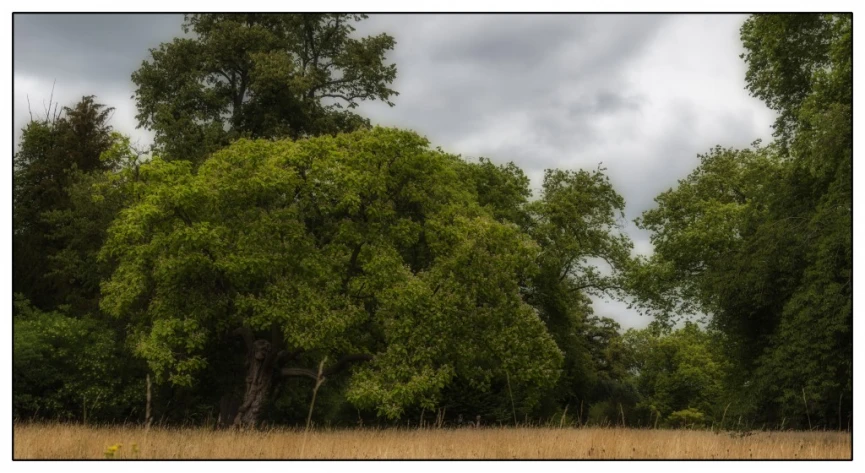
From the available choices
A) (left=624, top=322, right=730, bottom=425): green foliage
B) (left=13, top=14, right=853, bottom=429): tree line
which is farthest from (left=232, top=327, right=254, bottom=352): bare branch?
(left=624, top=322, right=730, bottom=425): green foliage

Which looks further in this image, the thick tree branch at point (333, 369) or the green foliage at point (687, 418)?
the green foliage at point (687, 418)

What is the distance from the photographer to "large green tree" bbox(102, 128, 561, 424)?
71.7 ft

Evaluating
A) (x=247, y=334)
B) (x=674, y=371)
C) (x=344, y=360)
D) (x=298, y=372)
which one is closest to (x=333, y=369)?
(x=344, y=360)

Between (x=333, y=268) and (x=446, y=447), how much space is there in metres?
10.6

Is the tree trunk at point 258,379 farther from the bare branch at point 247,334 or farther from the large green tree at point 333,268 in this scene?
the bare branch at point 247,334

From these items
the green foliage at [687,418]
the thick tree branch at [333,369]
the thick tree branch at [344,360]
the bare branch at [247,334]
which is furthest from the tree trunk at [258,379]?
the green foliage at [687,418]

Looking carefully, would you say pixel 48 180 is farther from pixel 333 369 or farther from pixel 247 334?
pixel 333 369

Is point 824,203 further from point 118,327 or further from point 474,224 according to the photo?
point 118,327

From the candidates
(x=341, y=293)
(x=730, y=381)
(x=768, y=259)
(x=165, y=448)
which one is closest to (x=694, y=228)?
(x=730, y=381)

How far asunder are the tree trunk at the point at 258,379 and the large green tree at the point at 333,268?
0.15 feet

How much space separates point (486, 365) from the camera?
2422cm

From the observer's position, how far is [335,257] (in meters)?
23.5

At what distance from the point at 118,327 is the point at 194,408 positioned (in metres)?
3.69

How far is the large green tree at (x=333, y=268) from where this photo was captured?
861 inches
